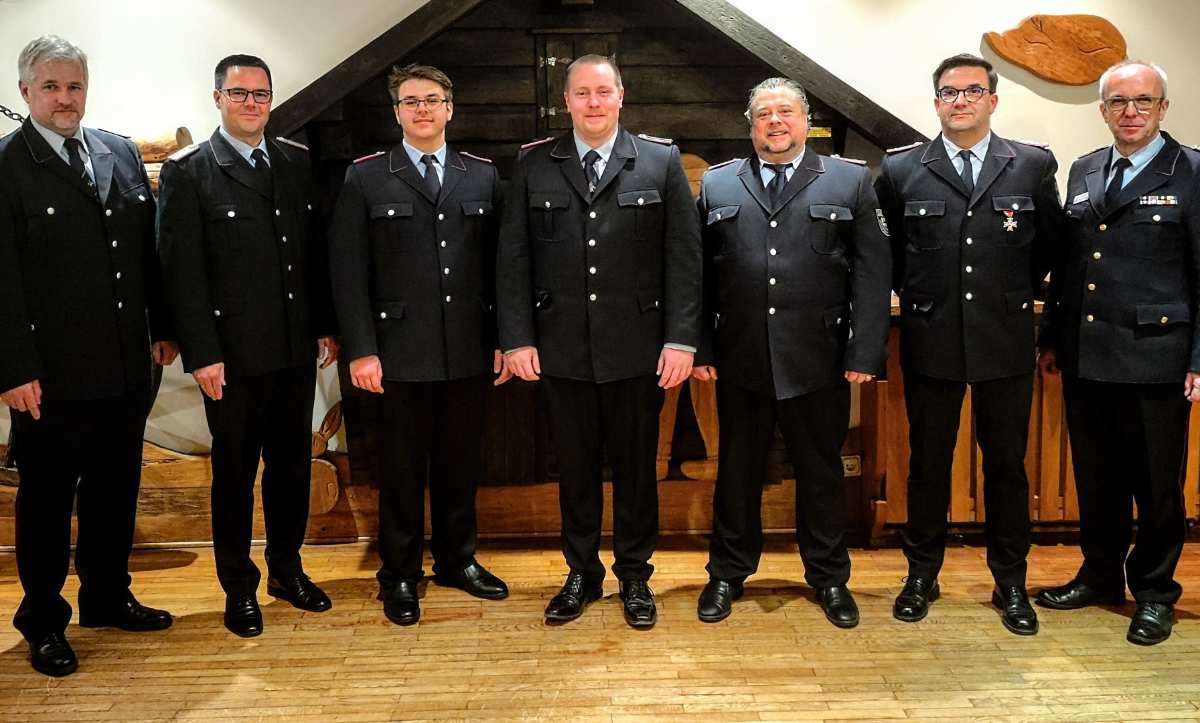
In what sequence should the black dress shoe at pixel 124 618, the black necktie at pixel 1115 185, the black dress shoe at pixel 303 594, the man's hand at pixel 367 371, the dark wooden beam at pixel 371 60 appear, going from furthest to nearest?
the dark wooden beam at pixel 371 60
the black dress shoe at pixel 303 594
the black dress shoe at pixel 124 618
the man's hand at pixel 367 371
the black necktie at pixel 1115 185

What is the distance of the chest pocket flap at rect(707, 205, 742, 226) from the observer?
3.08m

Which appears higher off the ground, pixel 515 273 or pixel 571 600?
pixel 515 273

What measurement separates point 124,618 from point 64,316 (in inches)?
38.5

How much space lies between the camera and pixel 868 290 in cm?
302

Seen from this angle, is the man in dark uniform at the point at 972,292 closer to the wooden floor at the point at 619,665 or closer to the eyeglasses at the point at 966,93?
the eyeglasses at the point at 966,93

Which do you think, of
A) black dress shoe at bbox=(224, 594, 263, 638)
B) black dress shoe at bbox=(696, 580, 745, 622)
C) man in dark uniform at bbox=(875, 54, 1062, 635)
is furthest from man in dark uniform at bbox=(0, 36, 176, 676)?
man in dark uniform at bbox=(875, 54, 1062, 635)

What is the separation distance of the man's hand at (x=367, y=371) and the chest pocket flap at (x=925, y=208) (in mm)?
1653

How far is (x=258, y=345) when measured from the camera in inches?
120

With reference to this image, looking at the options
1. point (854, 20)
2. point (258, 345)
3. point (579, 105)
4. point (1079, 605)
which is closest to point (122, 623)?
point (258, 345)

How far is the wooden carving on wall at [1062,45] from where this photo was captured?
446cm

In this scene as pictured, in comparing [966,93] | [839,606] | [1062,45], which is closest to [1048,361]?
[966,93]

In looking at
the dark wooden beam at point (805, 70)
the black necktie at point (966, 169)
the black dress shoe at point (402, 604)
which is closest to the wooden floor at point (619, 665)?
the black dress shoe at point (402, 604)

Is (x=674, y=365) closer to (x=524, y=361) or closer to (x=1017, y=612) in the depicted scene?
(x=524, y=361)

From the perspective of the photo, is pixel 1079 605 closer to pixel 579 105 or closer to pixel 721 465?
pixel 721 465
